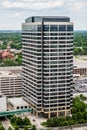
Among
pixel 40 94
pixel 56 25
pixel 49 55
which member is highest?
pixel 56 25

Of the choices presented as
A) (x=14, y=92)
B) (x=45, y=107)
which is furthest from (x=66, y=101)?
(x=14, y=92)

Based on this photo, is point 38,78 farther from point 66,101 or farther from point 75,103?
point 75,103

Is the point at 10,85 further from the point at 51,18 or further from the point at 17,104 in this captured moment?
the point at 51,18

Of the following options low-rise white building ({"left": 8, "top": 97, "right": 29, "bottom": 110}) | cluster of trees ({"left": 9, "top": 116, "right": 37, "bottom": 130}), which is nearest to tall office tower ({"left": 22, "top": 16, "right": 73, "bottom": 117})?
low-rise white building ({"left": 8, "top": 97, "right": 29, "bottom": 110})

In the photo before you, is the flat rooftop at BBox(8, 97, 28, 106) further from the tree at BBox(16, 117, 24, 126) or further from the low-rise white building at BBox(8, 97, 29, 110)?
the tree at BBox(16, 117, 24, 126)

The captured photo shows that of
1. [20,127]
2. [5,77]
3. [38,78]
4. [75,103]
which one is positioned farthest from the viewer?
[5,77]

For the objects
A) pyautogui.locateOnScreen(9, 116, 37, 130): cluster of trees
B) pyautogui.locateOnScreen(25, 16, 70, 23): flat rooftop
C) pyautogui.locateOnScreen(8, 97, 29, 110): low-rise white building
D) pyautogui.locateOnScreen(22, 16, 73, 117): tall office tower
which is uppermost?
pyautogui.locateOnScreen(25, 16, 70, 23): flat rooftop

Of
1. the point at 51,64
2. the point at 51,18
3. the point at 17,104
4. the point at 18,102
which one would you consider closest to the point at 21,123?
the point at 17,104

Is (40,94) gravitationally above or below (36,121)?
above

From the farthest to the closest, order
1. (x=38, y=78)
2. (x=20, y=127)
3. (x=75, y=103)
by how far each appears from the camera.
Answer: (x=75, y=103)
(x=38, y=78)
(x=20, y=127)

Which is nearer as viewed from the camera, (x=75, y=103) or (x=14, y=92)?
(x=75, y=103)
